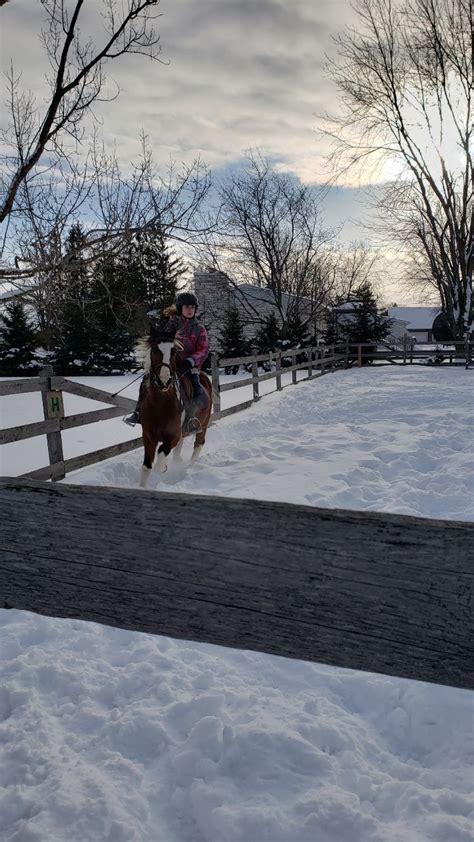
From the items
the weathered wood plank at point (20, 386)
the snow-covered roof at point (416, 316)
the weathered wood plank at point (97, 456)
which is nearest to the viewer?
the weathered wood plank at point (20, 386)

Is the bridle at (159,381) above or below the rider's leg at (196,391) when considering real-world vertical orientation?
above

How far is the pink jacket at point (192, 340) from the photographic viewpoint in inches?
289

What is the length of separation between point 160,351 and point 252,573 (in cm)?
510

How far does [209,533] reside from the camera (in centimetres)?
121

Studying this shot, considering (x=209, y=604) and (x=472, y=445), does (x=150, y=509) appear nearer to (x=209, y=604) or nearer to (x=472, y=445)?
(x=209, y=604)

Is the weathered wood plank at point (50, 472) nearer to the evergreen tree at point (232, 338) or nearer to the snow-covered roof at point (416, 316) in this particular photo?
the evergreen tree at point (232, 338)

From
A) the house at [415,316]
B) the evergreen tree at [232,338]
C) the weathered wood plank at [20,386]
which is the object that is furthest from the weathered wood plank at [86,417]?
the house at [415,316]

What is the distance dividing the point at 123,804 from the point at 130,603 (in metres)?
1.14

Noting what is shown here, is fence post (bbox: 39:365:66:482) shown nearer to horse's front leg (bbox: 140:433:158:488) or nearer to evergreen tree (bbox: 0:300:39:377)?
horse's front leg (bbox: 140:433:158:488)

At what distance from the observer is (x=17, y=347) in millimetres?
27734

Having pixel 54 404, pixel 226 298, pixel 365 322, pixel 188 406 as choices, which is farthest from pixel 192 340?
pixel 365 322

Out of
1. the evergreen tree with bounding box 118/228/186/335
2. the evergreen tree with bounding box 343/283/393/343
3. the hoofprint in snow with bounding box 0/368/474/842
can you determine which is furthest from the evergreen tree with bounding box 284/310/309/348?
the hoofprint in snow with bounding box 0/368/474/842

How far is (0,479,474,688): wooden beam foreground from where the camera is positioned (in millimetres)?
1099

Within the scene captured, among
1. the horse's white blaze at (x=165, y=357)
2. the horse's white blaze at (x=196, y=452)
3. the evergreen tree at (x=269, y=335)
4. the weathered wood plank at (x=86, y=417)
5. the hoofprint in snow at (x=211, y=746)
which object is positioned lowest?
the hoofprint in snow at (x=211, y=746)
